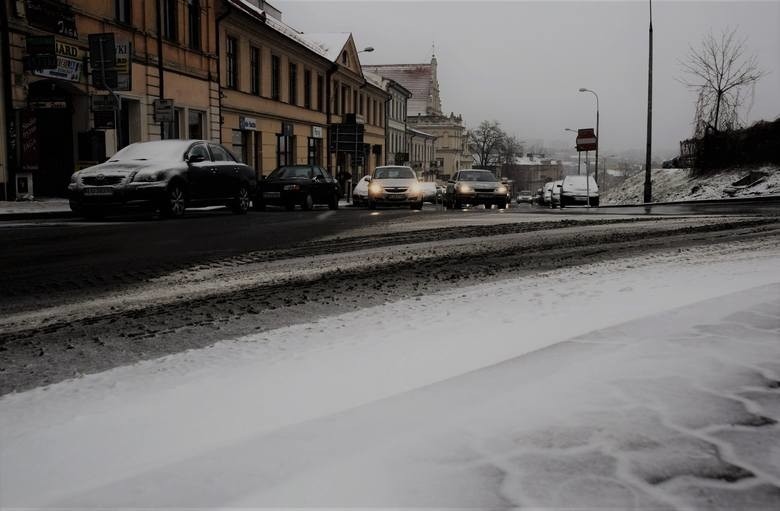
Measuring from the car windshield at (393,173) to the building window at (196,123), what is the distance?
759 cm

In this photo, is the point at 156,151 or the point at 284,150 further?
the point at 284,150

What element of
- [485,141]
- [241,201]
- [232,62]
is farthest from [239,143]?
[485,141]

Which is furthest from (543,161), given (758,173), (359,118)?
(758,173)

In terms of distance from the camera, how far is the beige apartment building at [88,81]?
61.4ft

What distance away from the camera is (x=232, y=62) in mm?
31891

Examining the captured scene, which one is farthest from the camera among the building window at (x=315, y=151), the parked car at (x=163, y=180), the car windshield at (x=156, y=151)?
the building window at (x=315, y=151)

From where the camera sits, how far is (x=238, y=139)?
106ft

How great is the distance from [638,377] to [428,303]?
2.04m

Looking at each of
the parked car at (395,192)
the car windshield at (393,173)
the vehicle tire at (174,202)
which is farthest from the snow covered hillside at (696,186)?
the vehicle tire at (174,202)

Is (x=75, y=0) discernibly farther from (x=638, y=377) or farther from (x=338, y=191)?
(x=638, y=377)

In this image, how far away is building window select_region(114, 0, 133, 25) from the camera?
2350 centimetres

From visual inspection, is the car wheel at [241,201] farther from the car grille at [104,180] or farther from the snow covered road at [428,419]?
the snow covered road at [428,419]

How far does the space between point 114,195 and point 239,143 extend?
18460 mm

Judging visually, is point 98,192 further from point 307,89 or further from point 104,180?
point 307,89
